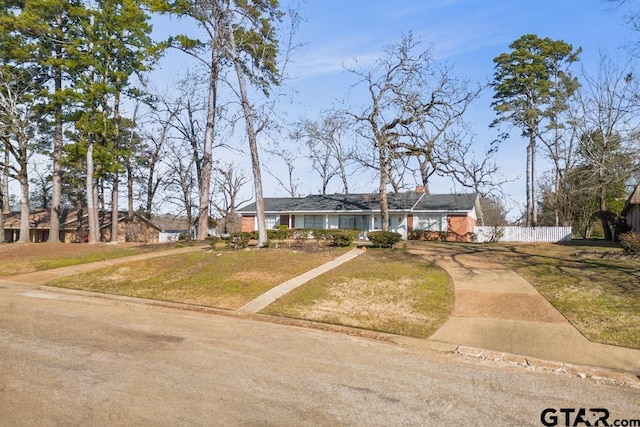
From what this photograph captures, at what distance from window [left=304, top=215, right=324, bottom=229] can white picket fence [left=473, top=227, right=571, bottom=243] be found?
13048 millimetres

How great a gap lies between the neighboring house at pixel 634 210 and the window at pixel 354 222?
18072 millimetres

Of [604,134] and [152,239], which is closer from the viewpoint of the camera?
[604,134]

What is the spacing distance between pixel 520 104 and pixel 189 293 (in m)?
34.3

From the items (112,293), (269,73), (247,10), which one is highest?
(247,10)

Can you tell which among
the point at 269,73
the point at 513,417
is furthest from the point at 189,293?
the point at 269,73

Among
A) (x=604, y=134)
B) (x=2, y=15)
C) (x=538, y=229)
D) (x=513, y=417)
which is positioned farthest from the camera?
(x=538, y=229)

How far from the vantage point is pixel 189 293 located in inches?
544

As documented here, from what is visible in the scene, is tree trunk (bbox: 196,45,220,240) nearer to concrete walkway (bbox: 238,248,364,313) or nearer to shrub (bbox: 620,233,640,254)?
concrete walkway (bbox: 238,248,364,313)

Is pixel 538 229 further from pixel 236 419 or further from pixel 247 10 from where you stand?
pixel 236 419

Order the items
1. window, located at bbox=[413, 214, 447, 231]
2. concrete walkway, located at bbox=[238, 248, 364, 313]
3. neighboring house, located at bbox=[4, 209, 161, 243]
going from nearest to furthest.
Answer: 1. concrete walkway, located at bbox=[238, 248, 364, 313]
2. window, located at bbox=[413, 214, 447, 231]
3. neighboring house, located at bbox=[4, 209, 161, 243]

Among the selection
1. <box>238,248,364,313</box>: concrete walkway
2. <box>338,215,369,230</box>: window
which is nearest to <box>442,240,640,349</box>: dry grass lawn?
<box>238,248,364,313</box>: concrete walkway

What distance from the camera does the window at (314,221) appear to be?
3762 cm

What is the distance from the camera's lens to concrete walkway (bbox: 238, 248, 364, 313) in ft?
38.9

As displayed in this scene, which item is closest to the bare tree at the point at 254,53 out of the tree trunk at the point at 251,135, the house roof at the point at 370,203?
the tree trunk at the point at 251,135
